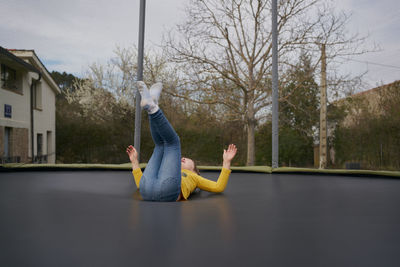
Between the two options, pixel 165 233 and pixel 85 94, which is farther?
pixel 85 94

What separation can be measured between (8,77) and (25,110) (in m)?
0.59

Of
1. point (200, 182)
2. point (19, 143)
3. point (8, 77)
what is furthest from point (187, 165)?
point (8, 77)

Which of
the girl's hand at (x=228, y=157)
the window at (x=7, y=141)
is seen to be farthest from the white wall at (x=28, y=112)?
the girl's hand at (x=228, y=157)

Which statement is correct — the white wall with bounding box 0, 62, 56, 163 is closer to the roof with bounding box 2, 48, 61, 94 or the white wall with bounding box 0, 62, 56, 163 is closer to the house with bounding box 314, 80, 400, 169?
the roof with bounding box 2, 48, 61, 94

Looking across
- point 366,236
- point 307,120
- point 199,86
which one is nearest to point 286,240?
point 366,236

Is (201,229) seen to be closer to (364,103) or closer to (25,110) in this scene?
(364,103)

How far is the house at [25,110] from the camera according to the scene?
169 inches

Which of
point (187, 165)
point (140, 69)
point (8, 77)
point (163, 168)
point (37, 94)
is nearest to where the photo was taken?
→ point (163, 168)

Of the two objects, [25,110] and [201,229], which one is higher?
[25,110]

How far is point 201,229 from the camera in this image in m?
0.85

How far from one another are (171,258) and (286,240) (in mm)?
300

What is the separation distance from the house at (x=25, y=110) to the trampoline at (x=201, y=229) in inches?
130

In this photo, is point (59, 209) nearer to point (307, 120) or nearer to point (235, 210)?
point (235, 210)

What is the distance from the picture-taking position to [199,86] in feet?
14.1
